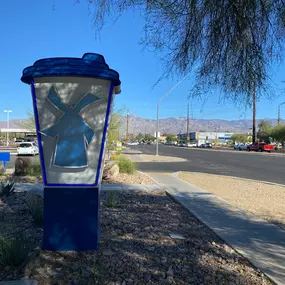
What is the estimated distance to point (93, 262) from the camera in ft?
13.0

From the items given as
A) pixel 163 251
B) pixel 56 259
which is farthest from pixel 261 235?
pixel 56 259

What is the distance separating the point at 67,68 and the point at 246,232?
4.14 meters

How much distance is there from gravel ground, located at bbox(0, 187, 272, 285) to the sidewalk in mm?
191

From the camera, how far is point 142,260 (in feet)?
13.5

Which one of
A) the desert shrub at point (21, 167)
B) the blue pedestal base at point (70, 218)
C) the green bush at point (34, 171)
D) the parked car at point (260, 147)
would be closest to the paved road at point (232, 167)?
the green bush at point (34, 171)

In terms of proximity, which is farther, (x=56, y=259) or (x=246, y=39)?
(x=246, y=39)

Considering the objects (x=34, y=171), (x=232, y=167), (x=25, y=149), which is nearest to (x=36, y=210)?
(x=34, y=171)

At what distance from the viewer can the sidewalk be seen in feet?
14.4

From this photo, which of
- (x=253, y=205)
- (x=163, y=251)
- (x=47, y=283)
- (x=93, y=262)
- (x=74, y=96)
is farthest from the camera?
(x=253, y=205)

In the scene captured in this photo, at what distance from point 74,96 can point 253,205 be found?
6374mm

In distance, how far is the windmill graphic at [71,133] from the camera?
423 centimetres

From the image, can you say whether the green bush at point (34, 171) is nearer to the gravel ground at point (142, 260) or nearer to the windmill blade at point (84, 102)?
the gravel ground at point (142, 260)

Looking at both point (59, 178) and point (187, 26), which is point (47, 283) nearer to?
point (59, 178)

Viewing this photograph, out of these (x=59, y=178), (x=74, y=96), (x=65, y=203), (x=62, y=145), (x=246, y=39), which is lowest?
(x=65, y=203)
